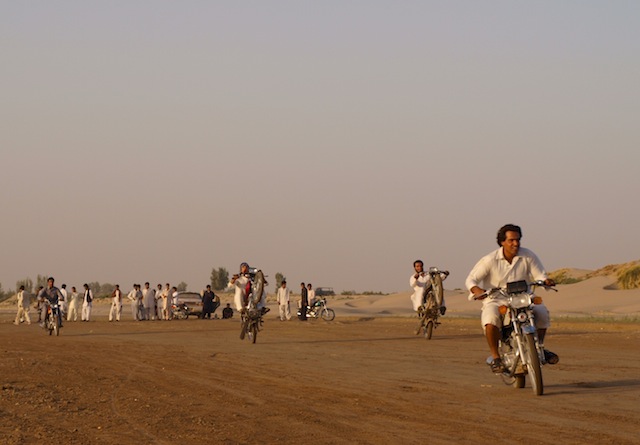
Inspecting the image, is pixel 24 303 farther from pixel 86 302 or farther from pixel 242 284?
pixel 242 284

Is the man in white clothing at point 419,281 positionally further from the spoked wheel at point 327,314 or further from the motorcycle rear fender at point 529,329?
the spoked wheel at point 327,314

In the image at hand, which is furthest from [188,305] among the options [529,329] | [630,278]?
[529,329]

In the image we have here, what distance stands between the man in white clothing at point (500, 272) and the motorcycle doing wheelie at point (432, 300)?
45.4 feet

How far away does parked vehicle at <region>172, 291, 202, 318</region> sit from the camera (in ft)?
203

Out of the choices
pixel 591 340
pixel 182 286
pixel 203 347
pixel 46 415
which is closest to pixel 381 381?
pixel 46 415

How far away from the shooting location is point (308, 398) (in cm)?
1305

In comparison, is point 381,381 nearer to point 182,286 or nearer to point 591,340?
point 591,340

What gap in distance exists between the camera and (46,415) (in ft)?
38.4

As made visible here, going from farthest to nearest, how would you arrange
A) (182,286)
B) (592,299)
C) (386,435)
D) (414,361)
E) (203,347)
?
(182,286) → (592,299) → (203,347) → (414,361) → (386,435)

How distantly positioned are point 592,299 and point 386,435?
182 feet

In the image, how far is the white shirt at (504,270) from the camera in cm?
1360

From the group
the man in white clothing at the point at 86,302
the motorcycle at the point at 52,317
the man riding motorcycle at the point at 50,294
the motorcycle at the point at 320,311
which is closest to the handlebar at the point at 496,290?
the man riding motorcycle at the point at 50,294

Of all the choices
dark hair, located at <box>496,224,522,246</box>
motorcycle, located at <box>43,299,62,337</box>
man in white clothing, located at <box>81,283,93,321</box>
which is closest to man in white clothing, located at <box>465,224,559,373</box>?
dark hair, located at <box>496,224,522,246</box>

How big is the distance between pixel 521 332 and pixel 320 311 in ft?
132
